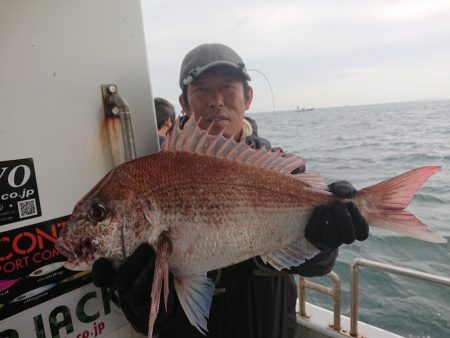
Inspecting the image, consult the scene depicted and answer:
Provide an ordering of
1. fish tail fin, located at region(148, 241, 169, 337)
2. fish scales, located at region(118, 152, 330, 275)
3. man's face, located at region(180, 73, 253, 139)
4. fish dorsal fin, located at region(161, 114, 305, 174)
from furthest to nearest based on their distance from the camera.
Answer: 1. man's face, located at region(180, 73, 253, 139)
2. fish dorsal fin, located at region(161, 114, 305, 174)
3. fish scales, located at region(118, 152, 330, 275)
4. fish tail fin, located at region(148, 241, 169, 337)

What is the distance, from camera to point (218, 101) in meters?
2.12

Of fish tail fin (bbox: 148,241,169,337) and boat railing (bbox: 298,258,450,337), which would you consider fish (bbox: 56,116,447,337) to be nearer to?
fish tail fin (bbox: 148,241,169,337)

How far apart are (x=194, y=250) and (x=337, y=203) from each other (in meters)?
0.73

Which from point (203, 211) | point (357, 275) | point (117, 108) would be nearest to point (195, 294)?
point (203, 211)

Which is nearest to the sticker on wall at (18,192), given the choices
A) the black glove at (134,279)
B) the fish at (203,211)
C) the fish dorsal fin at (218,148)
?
the fish at (203,211)

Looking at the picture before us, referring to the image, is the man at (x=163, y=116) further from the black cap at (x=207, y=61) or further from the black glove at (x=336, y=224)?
the black glove at (x=336, y=224)

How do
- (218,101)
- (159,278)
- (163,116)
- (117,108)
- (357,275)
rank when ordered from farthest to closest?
(163,116), (357,275), (218,101), (117,108), (159,278)

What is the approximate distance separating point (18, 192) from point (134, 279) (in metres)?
0.62

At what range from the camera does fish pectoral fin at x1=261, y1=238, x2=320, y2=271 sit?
61.0 inches

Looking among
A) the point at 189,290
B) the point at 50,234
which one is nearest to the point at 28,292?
the point at 50,234

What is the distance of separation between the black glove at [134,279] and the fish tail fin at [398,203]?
3.24 ft

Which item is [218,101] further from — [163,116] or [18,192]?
[163,116]

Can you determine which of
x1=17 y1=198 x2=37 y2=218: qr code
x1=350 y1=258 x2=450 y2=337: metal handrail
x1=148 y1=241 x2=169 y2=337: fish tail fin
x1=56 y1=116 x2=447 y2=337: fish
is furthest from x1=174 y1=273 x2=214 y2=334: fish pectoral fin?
x1=350 y1=258 x2=450 y2=337: metal handrail

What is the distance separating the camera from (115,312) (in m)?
1.81
